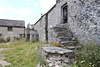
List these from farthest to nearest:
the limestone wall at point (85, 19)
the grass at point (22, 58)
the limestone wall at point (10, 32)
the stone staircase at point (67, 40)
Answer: the limestone wall at point (10, 32) → the stone staircase at point (67, 40) → the limestone wall at point (85, 19) → the grass at point (22, 58)

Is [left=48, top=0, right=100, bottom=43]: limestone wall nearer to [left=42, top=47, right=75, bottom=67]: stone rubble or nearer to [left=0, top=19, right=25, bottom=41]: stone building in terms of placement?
[left=42, top=47, right=75, bottom=67]: stone rubble

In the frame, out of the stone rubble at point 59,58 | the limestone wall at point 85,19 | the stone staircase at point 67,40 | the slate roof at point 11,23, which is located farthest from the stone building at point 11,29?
the stone rubble at point 59,58

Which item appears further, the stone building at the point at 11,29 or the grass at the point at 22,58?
the stone building at the point at 11,29

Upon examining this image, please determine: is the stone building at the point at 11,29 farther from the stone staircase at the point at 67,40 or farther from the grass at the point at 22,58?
the stone staircase at the point at 67,40

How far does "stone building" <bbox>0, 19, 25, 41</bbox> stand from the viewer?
1531 cm

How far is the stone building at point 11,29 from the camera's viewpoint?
1531 centimetres

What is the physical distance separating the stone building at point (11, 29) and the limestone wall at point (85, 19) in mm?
13502

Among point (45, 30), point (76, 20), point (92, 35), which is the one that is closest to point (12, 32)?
point (45, 30)

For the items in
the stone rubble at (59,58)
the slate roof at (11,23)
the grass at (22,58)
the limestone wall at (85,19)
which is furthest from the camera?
the slate roof at (11,23)

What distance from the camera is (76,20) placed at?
459cm

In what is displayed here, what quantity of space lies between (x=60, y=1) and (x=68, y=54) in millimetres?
5013

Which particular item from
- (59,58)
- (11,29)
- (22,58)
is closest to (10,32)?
(11,29)

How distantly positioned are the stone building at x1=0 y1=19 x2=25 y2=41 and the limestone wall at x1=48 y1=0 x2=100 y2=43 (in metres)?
13.5

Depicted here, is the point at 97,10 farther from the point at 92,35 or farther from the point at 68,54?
the point at 68,54
